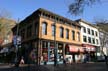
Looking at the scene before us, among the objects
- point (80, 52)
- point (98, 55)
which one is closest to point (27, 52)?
point (80, 52)

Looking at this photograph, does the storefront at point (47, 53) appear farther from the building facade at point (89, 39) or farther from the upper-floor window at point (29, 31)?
the building facade at point (89, 39)

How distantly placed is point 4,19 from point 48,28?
59.1ft

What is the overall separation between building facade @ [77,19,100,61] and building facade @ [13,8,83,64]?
13.5 ft

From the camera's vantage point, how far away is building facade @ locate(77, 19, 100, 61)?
49.1m

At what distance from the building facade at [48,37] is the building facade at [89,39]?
4116 millimetres

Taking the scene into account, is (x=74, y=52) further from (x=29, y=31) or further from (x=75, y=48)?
(x=29, y=31)

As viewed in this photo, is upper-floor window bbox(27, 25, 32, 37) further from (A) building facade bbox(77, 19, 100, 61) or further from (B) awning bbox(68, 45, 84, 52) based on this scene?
(A) building facade bbox(77, 19, 100, 61)

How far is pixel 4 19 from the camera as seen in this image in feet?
162

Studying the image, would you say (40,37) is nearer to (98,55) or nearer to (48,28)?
(48,28)

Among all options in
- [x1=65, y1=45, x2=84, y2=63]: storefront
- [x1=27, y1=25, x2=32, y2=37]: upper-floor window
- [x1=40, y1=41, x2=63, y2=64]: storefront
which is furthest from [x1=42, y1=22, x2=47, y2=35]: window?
[x1=65, y1=45, x2=84, y2=63]: storefront

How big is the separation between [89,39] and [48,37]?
66.7 ft

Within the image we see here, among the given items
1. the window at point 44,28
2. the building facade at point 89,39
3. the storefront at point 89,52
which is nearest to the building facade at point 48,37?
the window at point 44,28

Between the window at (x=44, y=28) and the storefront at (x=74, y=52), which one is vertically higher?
the window at (x=44, y=28)

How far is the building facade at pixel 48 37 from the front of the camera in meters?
35.2
